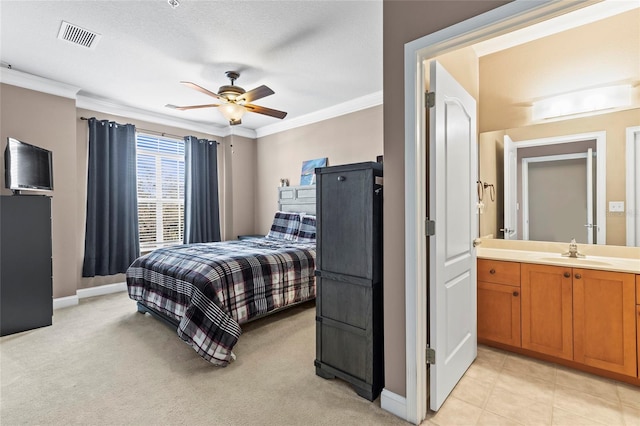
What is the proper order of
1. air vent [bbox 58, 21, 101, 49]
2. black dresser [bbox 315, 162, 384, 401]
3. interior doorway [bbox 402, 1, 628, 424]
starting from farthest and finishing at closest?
air vent [bbox 58, 21, 101, 49]
black dresser [bbox 315, 162, 384, 401]
interior doorway [bbox 402, 1, 628, 424]

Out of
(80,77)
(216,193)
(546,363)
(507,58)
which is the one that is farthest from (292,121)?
(546,363)

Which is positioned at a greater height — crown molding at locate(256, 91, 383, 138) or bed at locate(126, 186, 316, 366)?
crown molding at locate(256, 91, 383, 138)

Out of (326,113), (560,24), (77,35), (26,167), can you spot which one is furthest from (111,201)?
(560,24)

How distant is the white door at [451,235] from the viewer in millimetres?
1774

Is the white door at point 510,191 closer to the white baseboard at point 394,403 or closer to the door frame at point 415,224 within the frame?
the door frame at point 415,224

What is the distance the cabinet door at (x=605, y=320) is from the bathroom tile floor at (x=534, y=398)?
160 millimetres

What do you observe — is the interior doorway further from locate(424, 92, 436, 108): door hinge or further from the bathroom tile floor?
the bathroom tile floor

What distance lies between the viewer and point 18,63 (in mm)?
3281

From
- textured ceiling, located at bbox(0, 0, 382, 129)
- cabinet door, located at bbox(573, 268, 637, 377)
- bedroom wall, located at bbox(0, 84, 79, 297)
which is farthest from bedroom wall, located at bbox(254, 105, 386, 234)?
bedroom wall, located at bbox(0, 84, 79, 297)

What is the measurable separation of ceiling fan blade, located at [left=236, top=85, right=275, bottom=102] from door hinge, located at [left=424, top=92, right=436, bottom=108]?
5.94ft

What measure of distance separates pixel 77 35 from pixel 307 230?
3201 millimetres

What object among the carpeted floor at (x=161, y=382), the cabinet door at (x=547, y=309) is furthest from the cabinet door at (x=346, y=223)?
the cabinet door at (x=547, y=309)

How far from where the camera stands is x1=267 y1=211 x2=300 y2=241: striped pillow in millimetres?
4672

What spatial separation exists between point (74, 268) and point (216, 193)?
2371 millimetres
